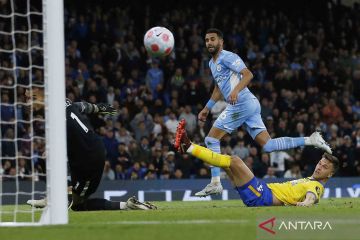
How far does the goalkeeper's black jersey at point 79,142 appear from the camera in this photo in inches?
403

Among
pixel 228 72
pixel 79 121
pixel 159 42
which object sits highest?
pixel 159 42

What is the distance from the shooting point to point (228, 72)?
12180 millimetres

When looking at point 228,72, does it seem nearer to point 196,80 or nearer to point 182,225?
point 182,225

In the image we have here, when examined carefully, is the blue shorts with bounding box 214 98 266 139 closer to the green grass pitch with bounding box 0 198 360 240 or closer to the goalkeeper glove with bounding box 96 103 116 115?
the goalkeeper glove with bounding box 96 103 116 115

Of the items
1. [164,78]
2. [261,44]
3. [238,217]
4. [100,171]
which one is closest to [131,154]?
[164,78]

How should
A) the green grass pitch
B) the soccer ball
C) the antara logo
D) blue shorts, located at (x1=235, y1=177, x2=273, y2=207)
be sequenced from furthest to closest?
the soccer ball
blue shorts, located at (x1=235, y1=177, x2=273, y2=207)
the antara logo
the green grass pitch

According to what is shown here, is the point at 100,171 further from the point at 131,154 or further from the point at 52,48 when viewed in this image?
the point at 131,154

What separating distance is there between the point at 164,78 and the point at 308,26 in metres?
6.41

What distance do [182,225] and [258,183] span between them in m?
2.84

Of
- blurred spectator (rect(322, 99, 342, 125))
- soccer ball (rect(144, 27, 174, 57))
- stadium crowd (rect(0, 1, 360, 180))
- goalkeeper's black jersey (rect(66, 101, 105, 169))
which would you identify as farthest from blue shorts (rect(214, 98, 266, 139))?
blurred spectator (rect(322, 99, 342, 125))

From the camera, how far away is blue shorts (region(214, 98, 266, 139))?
12242 mm

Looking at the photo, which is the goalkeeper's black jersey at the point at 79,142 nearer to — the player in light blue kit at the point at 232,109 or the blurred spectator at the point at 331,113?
the player in light blue kit at the point at 232,109

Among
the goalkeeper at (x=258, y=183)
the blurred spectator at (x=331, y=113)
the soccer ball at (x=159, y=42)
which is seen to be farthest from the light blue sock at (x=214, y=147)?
the blurred spectator at (x=331, y=113)

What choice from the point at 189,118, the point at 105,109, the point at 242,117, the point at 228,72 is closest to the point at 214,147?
the point at 242,117
